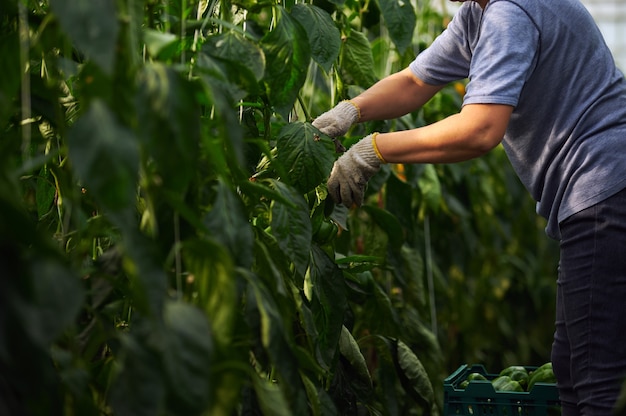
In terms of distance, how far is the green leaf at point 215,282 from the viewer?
3.24 feet

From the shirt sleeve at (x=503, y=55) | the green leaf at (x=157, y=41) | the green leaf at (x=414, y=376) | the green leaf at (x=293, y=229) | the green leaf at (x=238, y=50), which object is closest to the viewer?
the green leaf at (x=157, y=41)

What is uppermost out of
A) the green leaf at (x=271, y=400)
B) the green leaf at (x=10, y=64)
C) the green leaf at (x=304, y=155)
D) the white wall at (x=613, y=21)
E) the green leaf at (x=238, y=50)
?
the green leaf at (x=10, y=64)

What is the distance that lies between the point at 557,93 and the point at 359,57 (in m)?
0.56

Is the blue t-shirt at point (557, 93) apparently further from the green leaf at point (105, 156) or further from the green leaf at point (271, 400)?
the green leaf at point (105, 156)

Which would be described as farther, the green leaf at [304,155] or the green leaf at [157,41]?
the green leaf at [304,155]

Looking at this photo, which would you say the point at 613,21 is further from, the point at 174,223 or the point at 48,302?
the point at 48,302

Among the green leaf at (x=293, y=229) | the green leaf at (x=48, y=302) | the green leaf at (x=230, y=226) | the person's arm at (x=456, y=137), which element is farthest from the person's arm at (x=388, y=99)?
the green leaf at (x=48, y=302)

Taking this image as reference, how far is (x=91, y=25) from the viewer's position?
88 centimetres

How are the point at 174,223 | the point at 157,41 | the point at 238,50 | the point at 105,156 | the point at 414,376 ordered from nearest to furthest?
the point at 105,156 < the point at 157,41 < the point at 174,223 < the point at 238,50 < the point at 414,376

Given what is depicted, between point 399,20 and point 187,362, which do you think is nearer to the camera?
point 187,362

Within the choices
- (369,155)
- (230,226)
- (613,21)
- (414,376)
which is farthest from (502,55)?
(613,21)

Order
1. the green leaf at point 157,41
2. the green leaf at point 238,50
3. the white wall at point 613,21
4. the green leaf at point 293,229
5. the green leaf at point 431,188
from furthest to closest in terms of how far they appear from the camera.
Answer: the white wall at point 613,21
the green leaf at point 431,188
the green leaf at point 293,229
the green leaf at point 238,50
the green leaf at point 157,41

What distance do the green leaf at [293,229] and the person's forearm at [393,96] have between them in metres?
0.53

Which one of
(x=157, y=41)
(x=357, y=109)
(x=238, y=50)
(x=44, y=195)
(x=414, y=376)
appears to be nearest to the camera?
(x=157, y=41)
